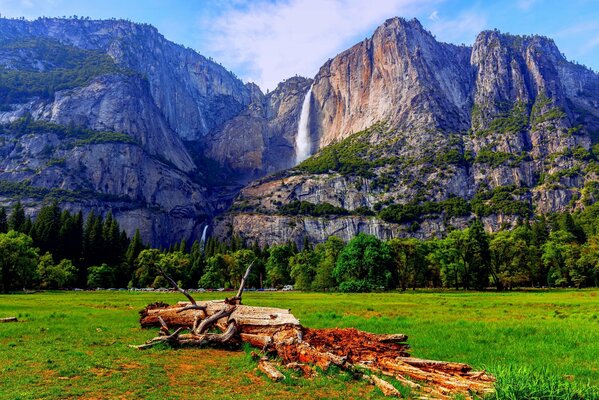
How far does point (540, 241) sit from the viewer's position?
407 ft

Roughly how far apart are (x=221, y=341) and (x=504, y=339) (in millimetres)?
13716

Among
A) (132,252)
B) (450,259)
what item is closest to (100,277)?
(132,252)

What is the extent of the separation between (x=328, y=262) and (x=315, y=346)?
86373 millimetres

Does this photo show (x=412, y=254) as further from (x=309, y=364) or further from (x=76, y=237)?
(x=76, y=237)

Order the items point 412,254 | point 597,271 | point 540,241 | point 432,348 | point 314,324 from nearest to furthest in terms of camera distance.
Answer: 1. point 432,348
2. point 314,324
3. point 597,271
4. point 412,254
5. point 540,241

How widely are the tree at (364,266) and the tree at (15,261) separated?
62077 mm

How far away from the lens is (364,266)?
87.5 m

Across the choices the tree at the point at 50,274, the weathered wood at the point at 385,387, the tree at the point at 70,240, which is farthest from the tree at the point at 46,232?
the weathered wood at the point at 385,387

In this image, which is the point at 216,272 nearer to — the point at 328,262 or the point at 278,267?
the point at 278,267

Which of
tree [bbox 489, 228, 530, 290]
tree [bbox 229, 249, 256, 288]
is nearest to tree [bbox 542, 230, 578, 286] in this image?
tree [bbox 489, 228, 530, 290]

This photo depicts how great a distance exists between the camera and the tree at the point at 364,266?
84188 mm

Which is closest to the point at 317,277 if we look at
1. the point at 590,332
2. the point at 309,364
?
the point at 590,332

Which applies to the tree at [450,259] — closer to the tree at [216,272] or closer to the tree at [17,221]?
the tree at [216,272]

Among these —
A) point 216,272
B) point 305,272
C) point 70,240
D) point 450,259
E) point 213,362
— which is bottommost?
point 216,272
